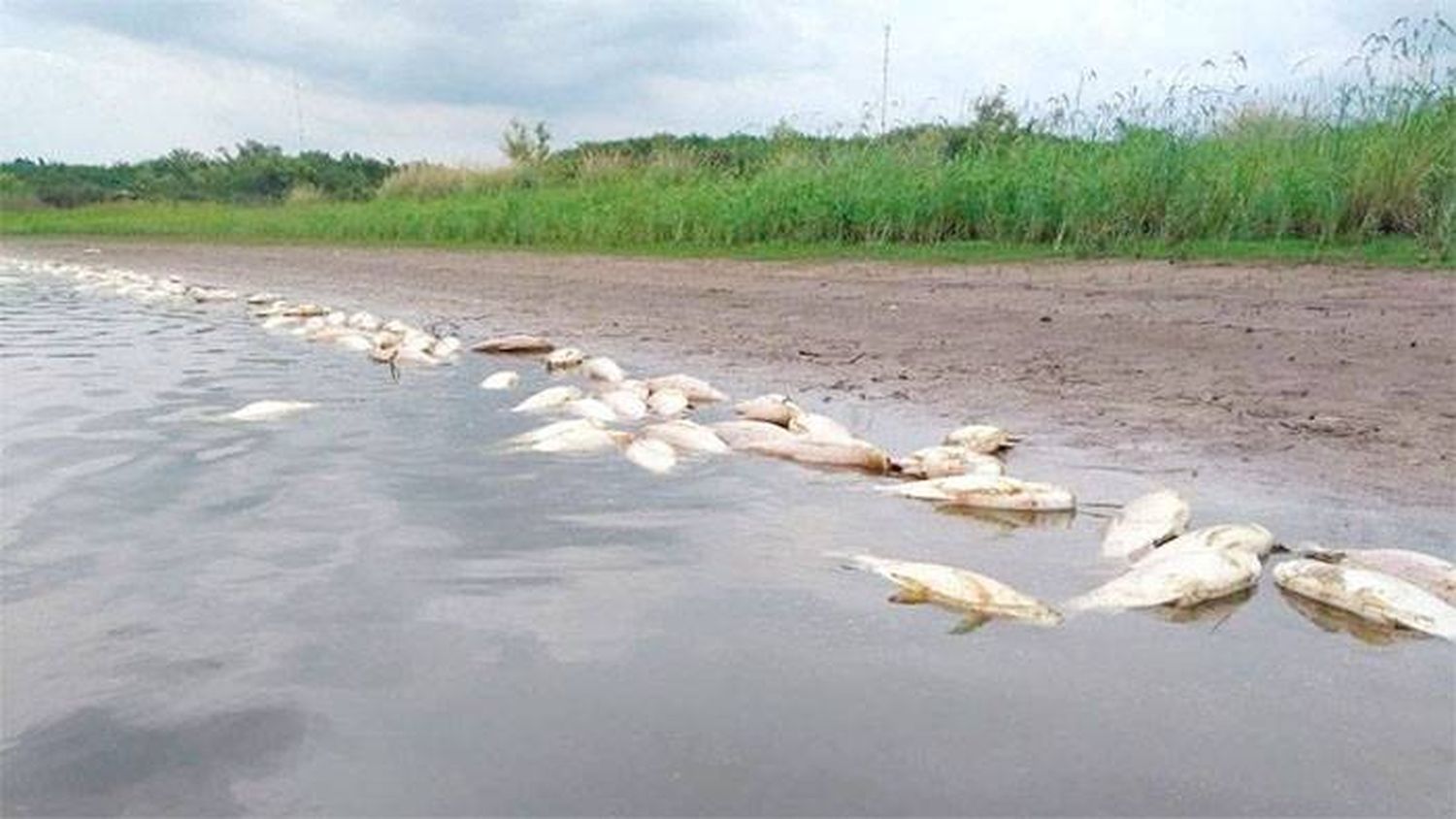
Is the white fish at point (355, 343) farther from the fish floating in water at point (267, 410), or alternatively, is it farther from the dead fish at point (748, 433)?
the dead fish at point (748, 433)

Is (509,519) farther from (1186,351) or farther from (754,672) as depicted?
(1186,351)

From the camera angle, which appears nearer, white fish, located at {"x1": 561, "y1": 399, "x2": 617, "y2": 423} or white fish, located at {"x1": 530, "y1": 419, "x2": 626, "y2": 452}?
white fish, located at {"x1": 530, "y1": 419, "x2": 626, "y2": 452}

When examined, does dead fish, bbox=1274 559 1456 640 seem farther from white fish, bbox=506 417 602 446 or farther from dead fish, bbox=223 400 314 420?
dead fish, bbox=223 400 314 420

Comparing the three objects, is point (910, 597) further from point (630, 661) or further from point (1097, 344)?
point (1097, 344)

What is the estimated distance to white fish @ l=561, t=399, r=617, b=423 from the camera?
3555mm

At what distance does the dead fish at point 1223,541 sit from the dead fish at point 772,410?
1384 millimetres

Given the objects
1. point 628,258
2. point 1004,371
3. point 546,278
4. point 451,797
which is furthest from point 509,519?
point 628,258

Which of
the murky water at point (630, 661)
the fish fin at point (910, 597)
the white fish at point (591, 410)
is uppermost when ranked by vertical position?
the white fish at point (591, 410)

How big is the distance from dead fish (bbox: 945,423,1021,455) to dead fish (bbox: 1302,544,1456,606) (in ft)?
3.64

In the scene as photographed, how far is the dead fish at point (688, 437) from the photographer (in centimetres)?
312

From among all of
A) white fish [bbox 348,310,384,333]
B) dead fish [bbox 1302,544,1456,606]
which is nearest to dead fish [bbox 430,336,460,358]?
white fish [bbox 348,310,384,333]

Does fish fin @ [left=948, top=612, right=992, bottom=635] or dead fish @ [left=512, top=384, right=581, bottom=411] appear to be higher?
dead fish @ [left=512, top=384, right=581, bottom=411]

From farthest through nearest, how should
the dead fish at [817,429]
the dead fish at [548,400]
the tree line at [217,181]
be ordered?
the tree line at [217,181] < the dead fish at [548,400] < the dead fish at [817,429]

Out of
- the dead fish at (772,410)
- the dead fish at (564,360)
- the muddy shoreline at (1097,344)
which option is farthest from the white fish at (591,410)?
the dead fish at (564,360)
